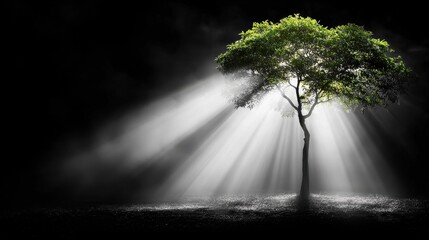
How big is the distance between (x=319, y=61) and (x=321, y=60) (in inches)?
7.3

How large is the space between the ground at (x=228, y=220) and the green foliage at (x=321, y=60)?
10195 mm

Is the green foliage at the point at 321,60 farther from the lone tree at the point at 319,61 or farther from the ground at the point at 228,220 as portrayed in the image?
the ground at the point at 228,220

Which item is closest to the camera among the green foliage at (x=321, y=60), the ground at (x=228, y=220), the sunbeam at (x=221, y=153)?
the ground at (x=228, y=220)

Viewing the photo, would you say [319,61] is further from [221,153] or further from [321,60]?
[221,153]

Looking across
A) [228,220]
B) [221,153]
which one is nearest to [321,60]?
[228,220]

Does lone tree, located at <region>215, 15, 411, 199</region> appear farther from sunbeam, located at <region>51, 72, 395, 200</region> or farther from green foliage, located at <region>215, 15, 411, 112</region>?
sunbeam, located at <region>51, 72, 395, 200</region>

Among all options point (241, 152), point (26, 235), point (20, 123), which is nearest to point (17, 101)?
point (20, 123)

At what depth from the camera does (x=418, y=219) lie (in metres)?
21.1

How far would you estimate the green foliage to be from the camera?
31906 millimetres

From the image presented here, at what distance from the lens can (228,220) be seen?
21797mm

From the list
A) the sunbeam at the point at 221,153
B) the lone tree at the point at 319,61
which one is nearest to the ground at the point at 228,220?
the lone tree at the point at 319,61

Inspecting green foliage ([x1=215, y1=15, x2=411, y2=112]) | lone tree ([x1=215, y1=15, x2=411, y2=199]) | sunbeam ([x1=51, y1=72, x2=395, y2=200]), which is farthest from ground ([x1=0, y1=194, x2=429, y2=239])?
sunbeam ([x1=51, y1=72, x2=395, y2=200])

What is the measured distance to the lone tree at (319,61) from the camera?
31.9m

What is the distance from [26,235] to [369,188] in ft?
124
